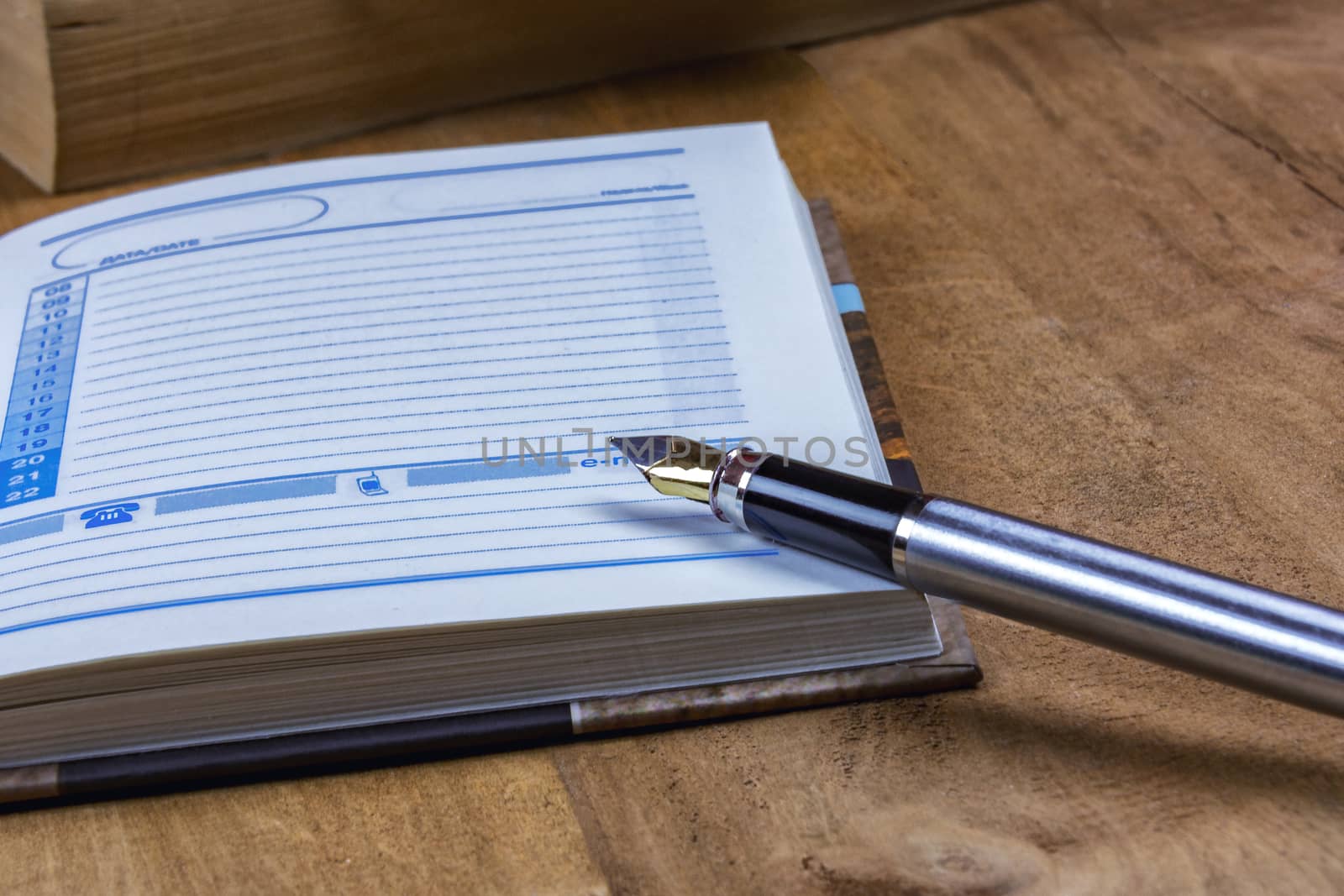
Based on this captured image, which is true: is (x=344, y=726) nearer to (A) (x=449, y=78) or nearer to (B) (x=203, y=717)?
(B) (x=203, y=717)

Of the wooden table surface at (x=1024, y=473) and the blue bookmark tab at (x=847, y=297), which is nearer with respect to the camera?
the wooden table surface at (x=1024, y=473)

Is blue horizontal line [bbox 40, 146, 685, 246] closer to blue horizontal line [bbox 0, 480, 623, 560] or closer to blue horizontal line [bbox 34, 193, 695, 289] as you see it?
blue horizontal line [bbox 34, 193, 695, 289]

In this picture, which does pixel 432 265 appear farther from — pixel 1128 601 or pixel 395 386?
pixel 1128 601

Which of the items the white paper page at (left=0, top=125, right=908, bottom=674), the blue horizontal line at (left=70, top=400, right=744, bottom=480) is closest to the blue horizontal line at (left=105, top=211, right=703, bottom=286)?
the white paper page at (left=0, top=125, right=908, bottom=674)

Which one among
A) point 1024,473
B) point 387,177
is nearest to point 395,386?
point 387,177

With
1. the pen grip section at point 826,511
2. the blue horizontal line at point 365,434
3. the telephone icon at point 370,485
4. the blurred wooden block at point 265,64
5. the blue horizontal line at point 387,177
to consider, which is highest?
the blurred wooden block at point 265,64

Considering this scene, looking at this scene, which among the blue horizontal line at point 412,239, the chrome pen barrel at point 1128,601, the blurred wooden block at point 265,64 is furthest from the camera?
the blurred wooden block at point 265,64

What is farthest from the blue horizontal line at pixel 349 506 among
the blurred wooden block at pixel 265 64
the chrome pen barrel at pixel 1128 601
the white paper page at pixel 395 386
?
the blurred wooden block at pixel 265 64

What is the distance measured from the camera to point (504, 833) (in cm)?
37

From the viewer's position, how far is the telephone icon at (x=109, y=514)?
43 centimetres

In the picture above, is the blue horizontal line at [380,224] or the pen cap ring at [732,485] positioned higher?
the blue horizontal line at [380,224]

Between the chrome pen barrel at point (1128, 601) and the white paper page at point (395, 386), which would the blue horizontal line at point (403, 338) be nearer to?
the white paper page at point (395, 386)

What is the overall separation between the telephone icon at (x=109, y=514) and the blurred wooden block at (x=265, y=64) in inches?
12.7

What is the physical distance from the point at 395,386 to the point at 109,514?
116 mm
